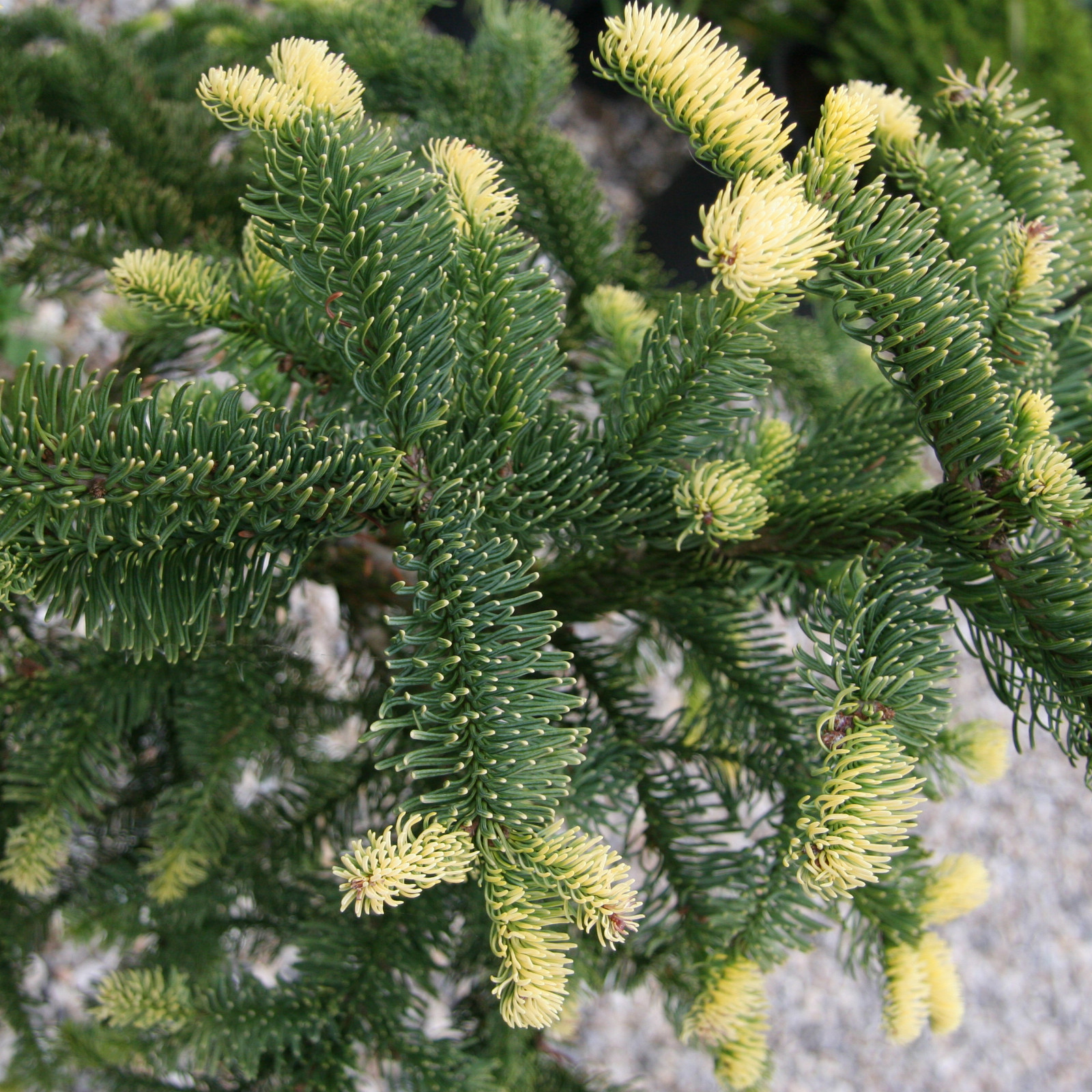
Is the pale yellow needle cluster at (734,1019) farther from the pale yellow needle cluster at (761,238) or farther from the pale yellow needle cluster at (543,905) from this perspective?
the pale yellow needle cluster at (761,238)

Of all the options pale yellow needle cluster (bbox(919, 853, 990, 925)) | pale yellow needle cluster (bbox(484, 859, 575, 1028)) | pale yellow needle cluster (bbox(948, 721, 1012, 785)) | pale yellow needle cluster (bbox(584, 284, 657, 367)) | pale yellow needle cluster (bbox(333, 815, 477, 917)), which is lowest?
pale yellow needle cluster (bbox(919, 853, 990, 925))

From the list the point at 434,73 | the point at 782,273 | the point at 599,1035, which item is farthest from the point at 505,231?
the point at 599,1035

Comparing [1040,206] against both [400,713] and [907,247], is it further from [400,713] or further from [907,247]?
[400,713]

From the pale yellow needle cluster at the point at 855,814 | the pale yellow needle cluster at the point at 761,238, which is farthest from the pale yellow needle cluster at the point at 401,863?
the pale yellow needle cluster at the point at 761,238

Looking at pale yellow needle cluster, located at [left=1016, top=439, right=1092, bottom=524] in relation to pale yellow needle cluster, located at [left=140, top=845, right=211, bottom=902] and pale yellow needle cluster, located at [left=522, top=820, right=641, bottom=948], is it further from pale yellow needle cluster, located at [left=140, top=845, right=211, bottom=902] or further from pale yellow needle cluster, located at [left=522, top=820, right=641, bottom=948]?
pale yellow needle cluster, located at [left=140, top=845, right=211, bottom=902]

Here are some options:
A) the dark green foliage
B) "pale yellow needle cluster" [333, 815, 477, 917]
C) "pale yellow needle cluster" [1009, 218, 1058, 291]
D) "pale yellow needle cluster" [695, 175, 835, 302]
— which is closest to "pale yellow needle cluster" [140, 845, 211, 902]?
the dark green foliage

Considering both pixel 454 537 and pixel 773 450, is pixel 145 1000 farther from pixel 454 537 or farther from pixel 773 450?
pixel 773 450

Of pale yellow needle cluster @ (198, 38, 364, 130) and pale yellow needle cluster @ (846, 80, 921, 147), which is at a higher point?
pale yellow needle cluster @ (846, 80, 921, 147)
